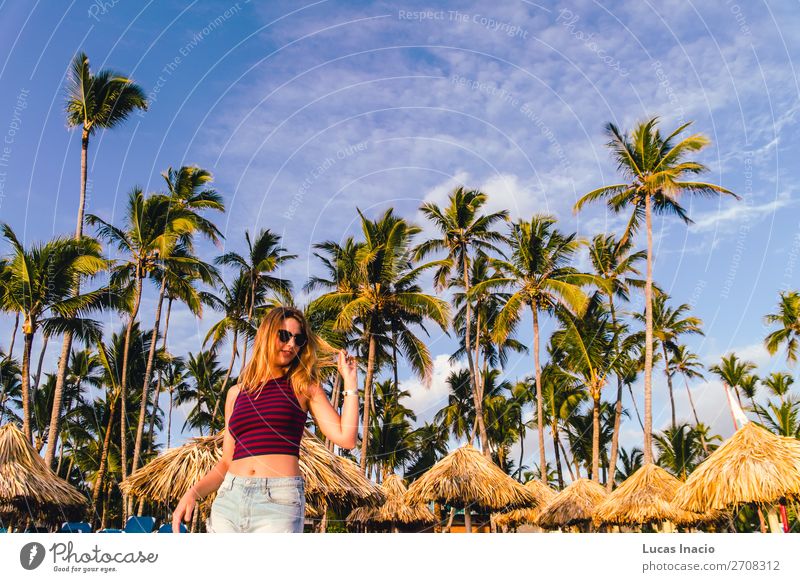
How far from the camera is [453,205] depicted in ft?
110

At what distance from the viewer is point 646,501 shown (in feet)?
73.7

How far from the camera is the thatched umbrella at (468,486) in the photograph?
2211 cm

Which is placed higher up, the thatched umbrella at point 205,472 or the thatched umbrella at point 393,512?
the thatched umbrella at point 205,472

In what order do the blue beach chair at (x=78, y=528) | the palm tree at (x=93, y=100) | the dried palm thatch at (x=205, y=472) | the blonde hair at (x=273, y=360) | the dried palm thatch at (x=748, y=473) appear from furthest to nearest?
the palm tree at (x=93, y=100)
the dried palm thatch at (x=205, y=472)
the blue beach chair at (x=78, y=528)
the dried palm thatch at (x=748, y=473)
the blonde hair at (x=273, y=360)

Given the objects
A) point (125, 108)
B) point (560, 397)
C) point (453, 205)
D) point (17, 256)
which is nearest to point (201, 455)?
point (17, 256)

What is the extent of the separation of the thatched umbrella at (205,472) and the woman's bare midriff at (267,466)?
13.0 m

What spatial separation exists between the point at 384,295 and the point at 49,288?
43.4ft

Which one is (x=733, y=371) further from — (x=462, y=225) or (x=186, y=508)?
(x=186, y=508)

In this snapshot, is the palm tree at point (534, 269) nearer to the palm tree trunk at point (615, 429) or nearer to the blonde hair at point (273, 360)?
the palm tree trunk at point (615, 429)

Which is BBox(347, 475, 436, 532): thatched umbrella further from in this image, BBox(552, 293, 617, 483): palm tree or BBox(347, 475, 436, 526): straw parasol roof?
BBox(552, 293, 617, 483): palm tree
